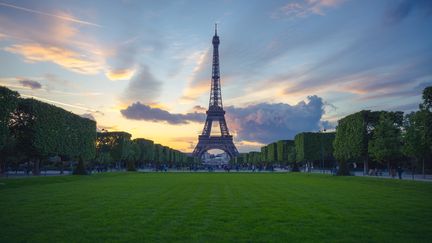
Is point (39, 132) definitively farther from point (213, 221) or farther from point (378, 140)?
point (378, 140)

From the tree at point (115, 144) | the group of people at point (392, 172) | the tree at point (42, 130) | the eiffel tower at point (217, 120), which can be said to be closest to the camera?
the group of people at point (392, 172)

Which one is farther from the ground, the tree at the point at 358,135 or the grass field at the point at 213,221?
the tree at the point at 358,135

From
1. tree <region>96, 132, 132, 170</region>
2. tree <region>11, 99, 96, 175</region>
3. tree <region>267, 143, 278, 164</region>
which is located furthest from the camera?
tree <region>267, 143, 278, 164</region>

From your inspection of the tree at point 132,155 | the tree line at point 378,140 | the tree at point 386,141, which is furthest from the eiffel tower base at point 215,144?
the tree at point 386,141

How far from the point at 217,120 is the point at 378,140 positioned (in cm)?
7626

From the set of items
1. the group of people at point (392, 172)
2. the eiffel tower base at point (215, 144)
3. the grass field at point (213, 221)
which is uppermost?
the eiffel tower base at point (215, 144)

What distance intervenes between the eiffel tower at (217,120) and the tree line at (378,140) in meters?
46.5

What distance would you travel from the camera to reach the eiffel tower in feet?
377

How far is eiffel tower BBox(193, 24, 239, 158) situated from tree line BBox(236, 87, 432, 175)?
46457mm

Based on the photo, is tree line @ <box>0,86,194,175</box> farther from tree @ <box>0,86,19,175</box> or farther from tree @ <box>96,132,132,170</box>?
tree @ <box>96,132,132,170</box>

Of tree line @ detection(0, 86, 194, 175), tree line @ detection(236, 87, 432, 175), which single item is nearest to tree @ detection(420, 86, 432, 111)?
tree line @ detection(236, 87, 432, 175)

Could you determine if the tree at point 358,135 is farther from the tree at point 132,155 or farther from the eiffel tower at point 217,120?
the eiffel tower at point 217,120

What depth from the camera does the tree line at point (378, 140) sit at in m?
34.8

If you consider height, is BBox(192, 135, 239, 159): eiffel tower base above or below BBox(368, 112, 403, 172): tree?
above
